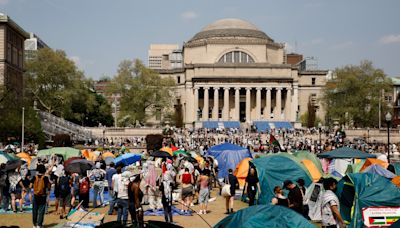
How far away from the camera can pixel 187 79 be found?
93.3 m

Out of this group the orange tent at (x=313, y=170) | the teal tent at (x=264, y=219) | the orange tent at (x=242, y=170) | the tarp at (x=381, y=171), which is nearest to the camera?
the teal tent at (x=264, y=219)

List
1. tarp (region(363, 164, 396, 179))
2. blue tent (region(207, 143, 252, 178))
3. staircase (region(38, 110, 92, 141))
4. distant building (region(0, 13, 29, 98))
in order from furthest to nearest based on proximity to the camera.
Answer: staircase (region(38, 110, 92, 141)) → distant building (region(0, 13, 29, 98)) → blue tent (region(207, 143, 252, 178)) → tarp (region(363, 164, 396, 179))

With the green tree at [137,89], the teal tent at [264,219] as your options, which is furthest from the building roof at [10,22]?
the teal tent at [264,219]

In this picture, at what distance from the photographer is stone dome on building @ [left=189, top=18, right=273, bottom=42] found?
99.5 meters

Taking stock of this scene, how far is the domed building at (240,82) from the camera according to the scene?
302ft

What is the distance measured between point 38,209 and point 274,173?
8.39 m

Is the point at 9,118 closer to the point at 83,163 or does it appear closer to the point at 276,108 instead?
the point at 83,163

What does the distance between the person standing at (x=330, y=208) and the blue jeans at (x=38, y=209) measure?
7.55 m

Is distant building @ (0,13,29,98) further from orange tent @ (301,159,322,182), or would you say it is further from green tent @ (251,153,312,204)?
green tent @ (251,153,312,204)

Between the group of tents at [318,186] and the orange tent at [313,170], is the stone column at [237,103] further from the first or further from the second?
the orange tent at [313,170]

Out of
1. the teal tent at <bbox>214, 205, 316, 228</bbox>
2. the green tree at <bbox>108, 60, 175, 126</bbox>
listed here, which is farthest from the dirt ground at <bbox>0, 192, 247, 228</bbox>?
the green tree at <bbox>108, 60, 175, 126</bbox>

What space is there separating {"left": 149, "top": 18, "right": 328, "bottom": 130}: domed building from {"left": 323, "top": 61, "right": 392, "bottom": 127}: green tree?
10527mm

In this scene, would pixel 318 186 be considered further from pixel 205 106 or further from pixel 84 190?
pixel 205 106

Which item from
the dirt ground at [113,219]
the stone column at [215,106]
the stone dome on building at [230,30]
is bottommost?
the dirt ground at [113,219]
